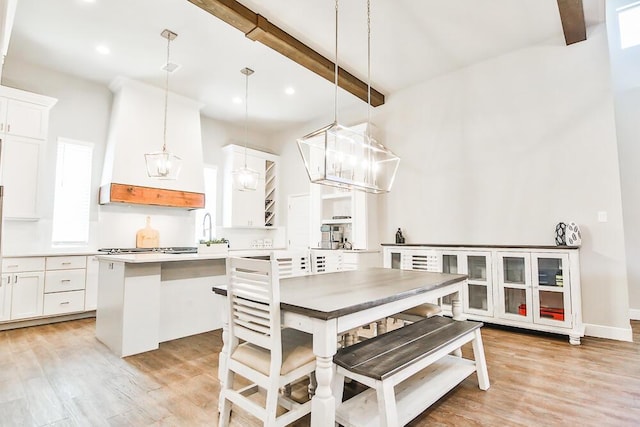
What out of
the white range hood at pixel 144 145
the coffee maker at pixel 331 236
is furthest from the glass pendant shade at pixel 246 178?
the coffee maker at pixel 331 236

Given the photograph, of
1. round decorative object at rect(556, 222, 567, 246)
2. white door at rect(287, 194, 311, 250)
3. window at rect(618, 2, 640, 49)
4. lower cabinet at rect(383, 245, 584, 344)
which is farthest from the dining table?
window at rect(618, 2, 640, 49)

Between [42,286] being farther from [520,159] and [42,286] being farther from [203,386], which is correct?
[520,159]

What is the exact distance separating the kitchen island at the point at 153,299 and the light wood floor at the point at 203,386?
0.54 ft

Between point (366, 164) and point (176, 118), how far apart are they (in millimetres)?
3839

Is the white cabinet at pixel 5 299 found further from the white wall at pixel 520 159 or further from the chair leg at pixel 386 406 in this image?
the white wall at pixel 520 159

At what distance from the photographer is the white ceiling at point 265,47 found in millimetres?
3389

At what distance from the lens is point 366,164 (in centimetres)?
292

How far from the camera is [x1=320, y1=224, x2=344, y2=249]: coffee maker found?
5713 mm

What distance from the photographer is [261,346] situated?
5.79 ft

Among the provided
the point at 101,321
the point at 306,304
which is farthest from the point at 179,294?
the point at 306,304

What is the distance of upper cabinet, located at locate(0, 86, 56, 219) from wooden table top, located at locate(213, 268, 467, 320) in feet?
12.4

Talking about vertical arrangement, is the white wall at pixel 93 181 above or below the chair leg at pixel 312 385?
above

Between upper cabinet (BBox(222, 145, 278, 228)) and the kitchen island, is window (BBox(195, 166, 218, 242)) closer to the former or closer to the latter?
upper cabinet (BBox(222, 145, 278, 228))

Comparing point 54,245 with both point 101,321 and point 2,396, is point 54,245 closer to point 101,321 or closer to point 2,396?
point 101,321
